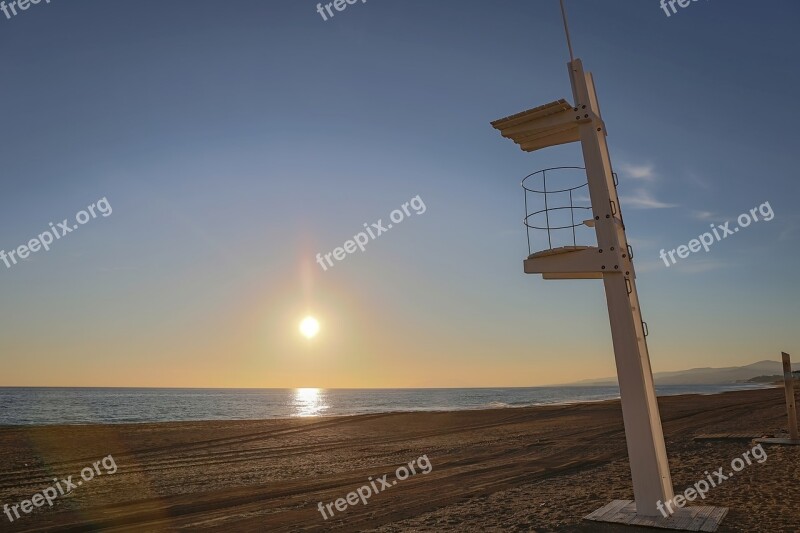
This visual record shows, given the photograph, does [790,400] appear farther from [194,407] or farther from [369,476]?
[194,407]

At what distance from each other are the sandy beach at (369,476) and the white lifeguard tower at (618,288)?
21.5 inches

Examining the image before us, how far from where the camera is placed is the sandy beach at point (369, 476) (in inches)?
347

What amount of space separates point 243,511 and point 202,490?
268cm

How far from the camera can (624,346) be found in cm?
730

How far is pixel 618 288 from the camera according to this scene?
24.2 feet

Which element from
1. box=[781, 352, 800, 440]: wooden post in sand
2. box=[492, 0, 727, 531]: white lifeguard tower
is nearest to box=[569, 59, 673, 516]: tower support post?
box=[492, 0, 727, 531]: white lifeguard tower

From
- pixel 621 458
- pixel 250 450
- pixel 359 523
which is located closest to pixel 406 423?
pixel 250 450

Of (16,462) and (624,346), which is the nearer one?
(624,346)

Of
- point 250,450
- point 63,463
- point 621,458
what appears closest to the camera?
point 621,458

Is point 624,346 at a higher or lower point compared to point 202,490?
higher

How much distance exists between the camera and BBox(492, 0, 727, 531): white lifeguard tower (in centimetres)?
714

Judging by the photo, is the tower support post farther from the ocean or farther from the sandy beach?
the ocean

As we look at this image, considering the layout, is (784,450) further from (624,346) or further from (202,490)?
(202,490)

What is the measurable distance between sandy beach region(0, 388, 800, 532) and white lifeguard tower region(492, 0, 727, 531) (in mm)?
547
